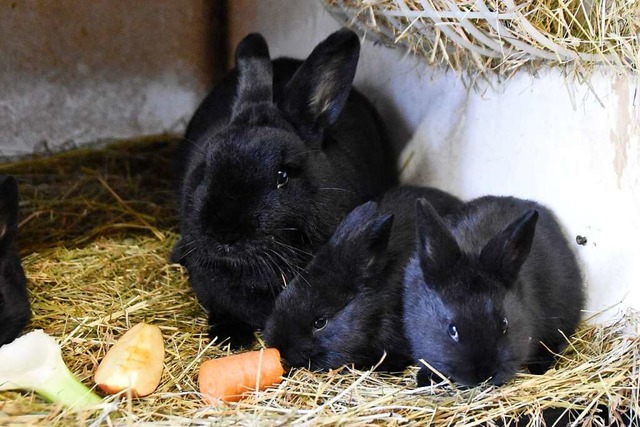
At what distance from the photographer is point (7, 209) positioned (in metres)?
3.00

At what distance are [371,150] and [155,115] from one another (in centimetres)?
221

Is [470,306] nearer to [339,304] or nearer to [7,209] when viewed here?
[339,304]

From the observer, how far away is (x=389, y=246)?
10.6 feet

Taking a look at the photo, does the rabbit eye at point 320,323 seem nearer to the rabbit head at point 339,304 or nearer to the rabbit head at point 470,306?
the rabbit head at point 339,304

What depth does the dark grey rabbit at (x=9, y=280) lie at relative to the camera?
2.96 meters

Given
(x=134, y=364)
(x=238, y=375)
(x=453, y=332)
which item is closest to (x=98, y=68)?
(x=134, y=364)

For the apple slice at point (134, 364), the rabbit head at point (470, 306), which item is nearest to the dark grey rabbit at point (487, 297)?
the rabbit head at point (470, 306)

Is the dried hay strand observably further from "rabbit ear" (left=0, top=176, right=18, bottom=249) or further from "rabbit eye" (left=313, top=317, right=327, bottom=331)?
"rabbit ear" (left=0, top=176, right=18, bottom=249)

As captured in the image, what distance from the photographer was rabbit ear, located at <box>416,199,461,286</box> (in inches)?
109

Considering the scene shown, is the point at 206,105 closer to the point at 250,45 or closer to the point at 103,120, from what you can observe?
the point at 250,45

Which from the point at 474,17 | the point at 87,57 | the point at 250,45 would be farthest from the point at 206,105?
the point at 474,17

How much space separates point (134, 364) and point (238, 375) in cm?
39

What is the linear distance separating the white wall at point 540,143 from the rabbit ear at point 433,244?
2.51 ft

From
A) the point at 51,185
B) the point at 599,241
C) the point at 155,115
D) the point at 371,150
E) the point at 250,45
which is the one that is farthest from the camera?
the point at 155,115
